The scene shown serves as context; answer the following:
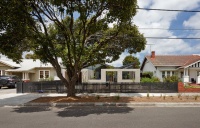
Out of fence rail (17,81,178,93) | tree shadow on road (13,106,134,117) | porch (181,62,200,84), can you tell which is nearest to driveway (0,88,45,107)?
tree shadow on road (13,106,134,117)

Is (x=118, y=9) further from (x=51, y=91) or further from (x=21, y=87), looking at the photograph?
(x=21, y=87)

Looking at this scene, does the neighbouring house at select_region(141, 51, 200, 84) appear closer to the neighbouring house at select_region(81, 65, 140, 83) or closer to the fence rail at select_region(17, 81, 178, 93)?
the neighbouring house at select_region(81, 65, 140, 83)

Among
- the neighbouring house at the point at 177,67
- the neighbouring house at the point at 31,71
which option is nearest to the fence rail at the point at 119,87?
the neighbouring house at the point at 177,67

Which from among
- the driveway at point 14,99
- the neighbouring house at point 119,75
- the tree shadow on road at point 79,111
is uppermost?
the neighbouring house at point 119,75

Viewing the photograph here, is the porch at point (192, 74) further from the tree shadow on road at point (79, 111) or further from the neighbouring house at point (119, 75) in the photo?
the tree shadow on road at point (79, 111)

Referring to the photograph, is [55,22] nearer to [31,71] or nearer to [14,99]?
[14,99]

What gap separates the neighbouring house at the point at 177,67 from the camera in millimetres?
30719

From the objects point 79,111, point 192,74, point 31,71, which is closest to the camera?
point 79,111

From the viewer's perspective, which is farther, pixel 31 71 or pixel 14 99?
pixel 31 71

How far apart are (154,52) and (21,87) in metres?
24.5

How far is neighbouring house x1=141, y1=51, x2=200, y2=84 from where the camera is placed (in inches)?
1209

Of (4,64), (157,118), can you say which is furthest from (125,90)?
(4,64)

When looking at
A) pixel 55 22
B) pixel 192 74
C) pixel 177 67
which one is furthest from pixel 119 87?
pixel 192 74

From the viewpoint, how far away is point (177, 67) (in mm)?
33188
